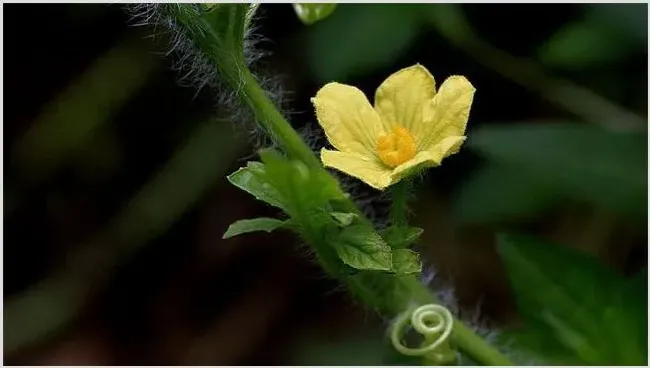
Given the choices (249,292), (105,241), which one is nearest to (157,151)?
(105,241)

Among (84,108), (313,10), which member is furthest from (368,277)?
(84,108)

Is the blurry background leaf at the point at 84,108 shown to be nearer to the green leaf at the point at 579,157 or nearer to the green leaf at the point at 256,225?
the green leaf at the point at 579,157

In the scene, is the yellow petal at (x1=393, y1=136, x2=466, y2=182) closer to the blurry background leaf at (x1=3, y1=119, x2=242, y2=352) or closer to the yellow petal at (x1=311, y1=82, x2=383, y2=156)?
the yellow petal at (x1=311, y1=82, x2=383, y2=156)

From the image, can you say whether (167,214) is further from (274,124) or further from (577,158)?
(274,124)

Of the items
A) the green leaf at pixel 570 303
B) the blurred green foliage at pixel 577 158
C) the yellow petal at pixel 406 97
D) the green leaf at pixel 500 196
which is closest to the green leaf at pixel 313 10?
the yellow petal at pixel 406 97

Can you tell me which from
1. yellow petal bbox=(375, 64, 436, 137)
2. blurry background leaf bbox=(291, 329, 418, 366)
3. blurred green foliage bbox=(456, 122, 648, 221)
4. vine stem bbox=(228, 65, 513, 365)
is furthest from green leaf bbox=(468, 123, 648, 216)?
yellow petal bbox=(375, 64, 436, 137)

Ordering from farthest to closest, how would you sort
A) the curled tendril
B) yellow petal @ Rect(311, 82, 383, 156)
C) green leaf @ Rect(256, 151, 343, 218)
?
the curled tendril, yellow petal @ Rect(311, 82, 383, 156), green leaf @ Rect(256, 151, 343, 218)
